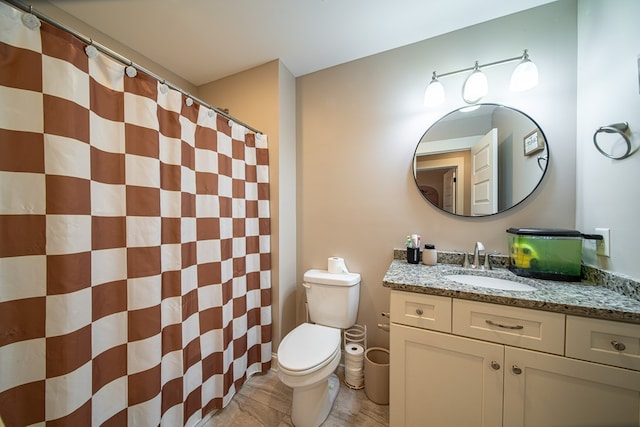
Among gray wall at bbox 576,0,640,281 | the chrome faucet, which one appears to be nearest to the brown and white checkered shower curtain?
the chrome faucet

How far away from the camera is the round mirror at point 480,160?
1213mm

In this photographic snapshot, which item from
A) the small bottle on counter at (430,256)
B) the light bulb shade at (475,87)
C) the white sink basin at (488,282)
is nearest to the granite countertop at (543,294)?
the white sink basin at (488,282)

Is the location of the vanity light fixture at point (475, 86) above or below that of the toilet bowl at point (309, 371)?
above

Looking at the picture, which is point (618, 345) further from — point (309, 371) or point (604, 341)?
point (309, 371)

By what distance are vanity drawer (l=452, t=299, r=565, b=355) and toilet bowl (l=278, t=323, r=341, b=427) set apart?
2.16 feet

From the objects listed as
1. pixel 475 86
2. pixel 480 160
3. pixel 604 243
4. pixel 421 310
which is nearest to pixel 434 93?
pixel 475 86

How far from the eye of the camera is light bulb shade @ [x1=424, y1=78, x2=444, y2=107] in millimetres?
1314

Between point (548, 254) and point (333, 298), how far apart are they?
119 centimetres

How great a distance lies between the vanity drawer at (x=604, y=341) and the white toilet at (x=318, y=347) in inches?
38.2

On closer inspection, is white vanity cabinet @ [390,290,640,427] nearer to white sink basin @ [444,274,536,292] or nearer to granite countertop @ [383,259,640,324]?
granite countertop @ [383,259,640,324]

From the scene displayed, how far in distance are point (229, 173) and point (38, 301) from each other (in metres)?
0.91

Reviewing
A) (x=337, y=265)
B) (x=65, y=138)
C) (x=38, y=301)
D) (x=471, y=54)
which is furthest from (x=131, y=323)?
(x=471, y=54)

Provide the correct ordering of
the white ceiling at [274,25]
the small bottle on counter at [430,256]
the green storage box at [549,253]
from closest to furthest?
the green storage box at [549,253], the white ceiling at [274,25], the small bottle on counter at [430,256]

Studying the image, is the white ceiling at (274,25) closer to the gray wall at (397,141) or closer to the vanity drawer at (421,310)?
the gray wall at (397,141)
